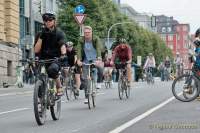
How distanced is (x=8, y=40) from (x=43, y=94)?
3025 cm

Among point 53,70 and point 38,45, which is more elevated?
point 38,45

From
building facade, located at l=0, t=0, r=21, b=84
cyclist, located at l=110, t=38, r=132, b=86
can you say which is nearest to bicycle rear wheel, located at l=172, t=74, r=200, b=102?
cyclist, located at l=110, t=38, r=132, b=86

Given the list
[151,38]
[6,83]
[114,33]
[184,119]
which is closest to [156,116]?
[184,119]

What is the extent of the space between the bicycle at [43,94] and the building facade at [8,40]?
88.9 feet

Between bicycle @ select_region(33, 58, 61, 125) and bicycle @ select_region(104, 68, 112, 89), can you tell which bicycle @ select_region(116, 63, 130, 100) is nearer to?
bicycle @ select_region(33, 58, 61, 125)

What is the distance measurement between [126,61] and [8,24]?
23.3 metres

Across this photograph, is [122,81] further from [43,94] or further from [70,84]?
[43,94]

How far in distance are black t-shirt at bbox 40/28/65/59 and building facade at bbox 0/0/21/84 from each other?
2702 centimetres

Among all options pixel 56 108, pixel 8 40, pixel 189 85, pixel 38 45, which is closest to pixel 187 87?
pixel 189 85

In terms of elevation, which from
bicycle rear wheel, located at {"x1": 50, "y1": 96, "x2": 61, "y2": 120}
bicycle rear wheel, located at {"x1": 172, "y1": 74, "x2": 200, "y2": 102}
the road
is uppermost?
bicycle rear wheel, located at {"x1": 172, "y1": 74, "x2": 200, "y2": 102}

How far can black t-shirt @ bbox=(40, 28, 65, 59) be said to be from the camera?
1138 centimetres

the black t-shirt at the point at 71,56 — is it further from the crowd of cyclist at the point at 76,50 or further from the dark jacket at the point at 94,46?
the dark jacket at the point at 94,46

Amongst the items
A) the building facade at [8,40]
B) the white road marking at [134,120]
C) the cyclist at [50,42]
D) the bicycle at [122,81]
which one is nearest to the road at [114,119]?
the white road marking at [134,120]

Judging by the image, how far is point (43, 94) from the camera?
10.9 meters
